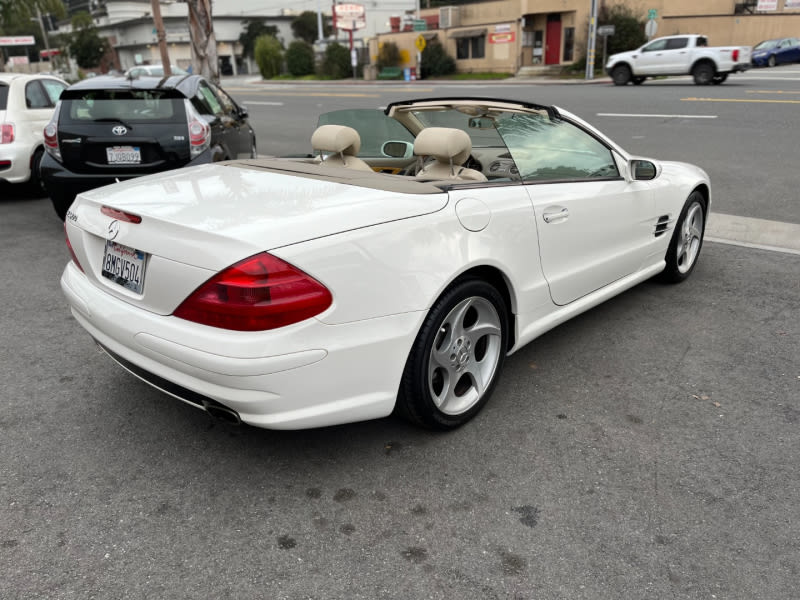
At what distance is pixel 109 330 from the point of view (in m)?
2.85

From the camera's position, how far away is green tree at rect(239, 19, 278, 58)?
85.8 metres

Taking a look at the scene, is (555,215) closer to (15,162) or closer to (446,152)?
(446,152)

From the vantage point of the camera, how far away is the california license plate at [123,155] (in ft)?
21.0

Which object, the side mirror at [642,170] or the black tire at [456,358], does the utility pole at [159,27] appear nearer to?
the side mirror at [642,170]

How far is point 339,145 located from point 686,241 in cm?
274

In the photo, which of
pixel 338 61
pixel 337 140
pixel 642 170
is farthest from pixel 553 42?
pixel 337 140

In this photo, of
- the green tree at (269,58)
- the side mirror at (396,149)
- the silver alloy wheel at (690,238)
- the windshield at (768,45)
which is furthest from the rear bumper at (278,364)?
the green tree at (269,58)

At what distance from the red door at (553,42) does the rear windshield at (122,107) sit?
38.9 metres

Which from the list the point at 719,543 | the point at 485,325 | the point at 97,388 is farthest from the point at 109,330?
the point at 719,543

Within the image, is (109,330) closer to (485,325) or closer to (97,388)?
(97,388)

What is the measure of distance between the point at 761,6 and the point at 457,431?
45.5 metres

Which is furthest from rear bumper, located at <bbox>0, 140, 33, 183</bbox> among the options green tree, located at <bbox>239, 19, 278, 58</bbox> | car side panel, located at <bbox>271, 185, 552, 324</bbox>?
green tree, located at <bbox>239, 19, 278, 58</bbox>

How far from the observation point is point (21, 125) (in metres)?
8.08

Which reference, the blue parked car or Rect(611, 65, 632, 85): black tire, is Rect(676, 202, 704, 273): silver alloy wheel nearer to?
Rect(611, 65, 632, 85): black tire
